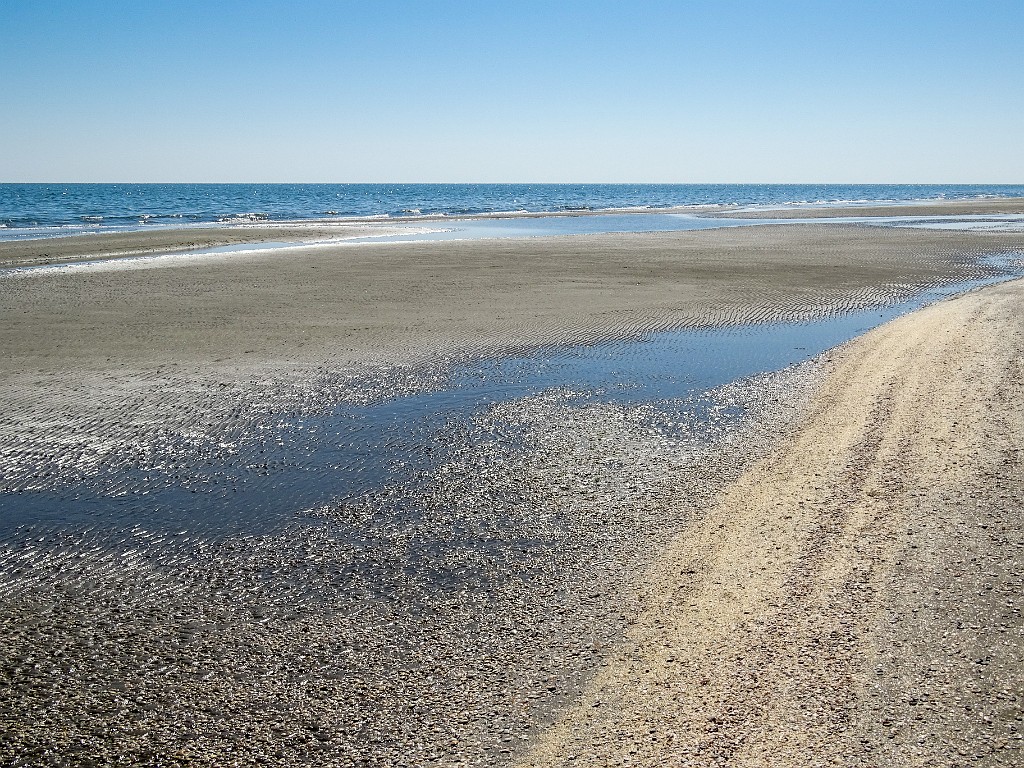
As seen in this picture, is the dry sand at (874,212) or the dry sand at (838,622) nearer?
the dry sand at (838,622)

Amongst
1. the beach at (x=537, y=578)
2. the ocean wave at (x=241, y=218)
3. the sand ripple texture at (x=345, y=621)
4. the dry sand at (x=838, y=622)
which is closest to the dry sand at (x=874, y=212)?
the ocean wave at (x=241, y=218)

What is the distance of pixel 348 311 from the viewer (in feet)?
48.9

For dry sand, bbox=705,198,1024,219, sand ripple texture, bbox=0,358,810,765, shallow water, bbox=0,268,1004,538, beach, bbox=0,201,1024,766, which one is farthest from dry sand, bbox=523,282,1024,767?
dry sand, bbox=705,198,1024,219

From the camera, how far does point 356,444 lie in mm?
7602

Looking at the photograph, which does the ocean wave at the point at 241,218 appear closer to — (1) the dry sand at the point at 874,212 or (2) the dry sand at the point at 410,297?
(2) the dry sand at the point at 410,297

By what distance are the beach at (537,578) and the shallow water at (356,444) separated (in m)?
0.09

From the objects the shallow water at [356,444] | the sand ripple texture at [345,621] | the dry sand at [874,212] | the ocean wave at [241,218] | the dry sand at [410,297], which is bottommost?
the sand ripple texture at [345,621]

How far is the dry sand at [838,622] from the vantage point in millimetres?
3338

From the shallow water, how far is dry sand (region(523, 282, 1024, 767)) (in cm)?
209

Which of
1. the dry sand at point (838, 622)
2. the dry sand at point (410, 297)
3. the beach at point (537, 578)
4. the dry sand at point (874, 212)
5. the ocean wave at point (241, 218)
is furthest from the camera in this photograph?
the dry sand at point (874, 212)

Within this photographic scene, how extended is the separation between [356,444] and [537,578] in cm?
317

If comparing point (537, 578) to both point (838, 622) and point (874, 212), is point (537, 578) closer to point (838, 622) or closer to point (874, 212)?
point (838, 622)

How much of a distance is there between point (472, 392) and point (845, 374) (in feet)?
14.6

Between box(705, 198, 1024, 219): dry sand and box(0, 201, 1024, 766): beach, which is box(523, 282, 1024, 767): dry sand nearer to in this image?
box(0, 201, 1024, 766): beach
